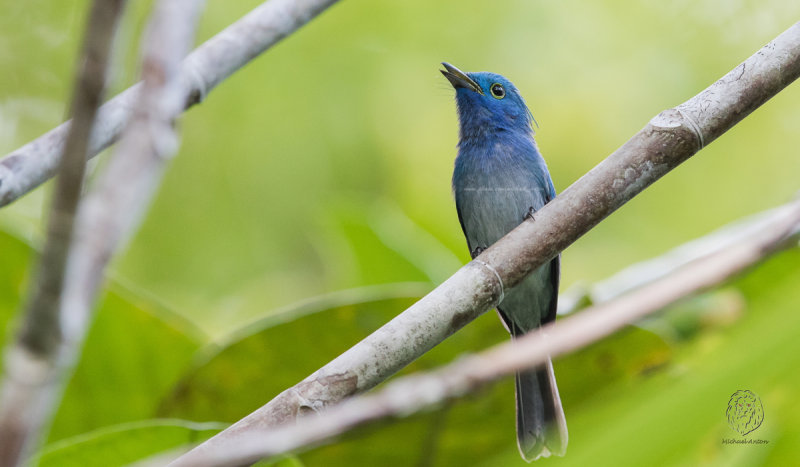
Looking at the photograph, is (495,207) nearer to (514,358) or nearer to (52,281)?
(514,358)

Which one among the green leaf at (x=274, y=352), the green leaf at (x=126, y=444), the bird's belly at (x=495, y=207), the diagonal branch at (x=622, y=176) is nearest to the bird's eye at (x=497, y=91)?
the bird's belly at (x=495, y=207)

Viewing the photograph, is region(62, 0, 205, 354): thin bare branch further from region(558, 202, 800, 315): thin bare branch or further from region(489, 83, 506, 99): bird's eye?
region(489, 83, 506, 99): bird's eye

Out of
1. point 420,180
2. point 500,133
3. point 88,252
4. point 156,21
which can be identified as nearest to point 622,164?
point 156,21

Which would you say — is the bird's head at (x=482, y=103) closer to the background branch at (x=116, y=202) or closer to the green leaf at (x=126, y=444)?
the green leaf at (x=126, y=444)

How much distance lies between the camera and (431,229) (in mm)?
3648

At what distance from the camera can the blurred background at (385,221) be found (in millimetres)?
2006

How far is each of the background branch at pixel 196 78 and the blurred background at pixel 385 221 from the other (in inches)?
21.0

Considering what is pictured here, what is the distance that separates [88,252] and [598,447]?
2.03 ft

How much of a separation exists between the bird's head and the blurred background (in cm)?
9

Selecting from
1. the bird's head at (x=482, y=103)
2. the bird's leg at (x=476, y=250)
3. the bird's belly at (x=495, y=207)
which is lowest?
the bird's leg at (x=476, y=250)

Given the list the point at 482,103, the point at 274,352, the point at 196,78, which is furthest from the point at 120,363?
the point at 482,103

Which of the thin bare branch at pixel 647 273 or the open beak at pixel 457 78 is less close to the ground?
the open beak at pixel 457 78

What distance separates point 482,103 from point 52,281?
7.49ft

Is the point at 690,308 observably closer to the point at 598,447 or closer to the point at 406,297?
the point at 406,297
